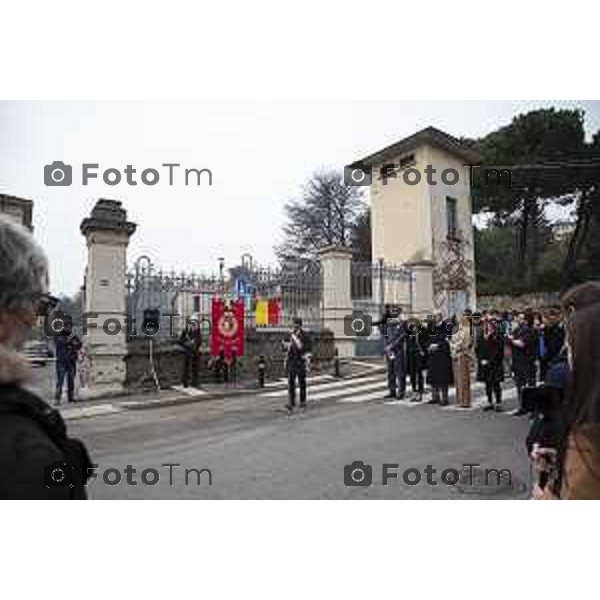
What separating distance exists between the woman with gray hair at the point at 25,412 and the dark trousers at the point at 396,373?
7.04 meters

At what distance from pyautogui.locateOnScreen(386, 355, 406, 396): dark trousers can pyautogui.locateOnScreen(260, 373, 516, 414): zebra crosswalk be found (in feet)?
0.49

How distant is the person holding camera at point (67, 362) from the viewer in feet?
22.9

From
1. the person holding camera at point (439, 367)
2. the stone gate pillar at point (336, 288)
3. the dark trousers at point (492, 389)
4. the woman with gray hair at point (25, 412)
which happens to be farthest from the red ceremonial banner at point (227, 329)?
the woman with gray hair at point (25, 412)

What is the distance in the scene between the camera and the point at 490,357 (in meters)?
7.21

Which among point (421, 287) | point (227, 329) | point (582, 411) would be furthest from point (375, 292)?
point (582, 411)

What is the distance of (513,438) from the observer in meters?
5.66

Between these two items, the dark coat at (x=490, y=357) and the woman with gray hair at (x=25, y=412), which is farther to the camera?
the dark coat at (x=490, y=357)

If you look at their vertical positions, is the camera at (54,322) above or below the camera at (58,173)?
below

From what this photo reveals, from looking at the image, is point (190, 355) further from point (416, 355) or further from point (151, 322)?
point (416, 355)

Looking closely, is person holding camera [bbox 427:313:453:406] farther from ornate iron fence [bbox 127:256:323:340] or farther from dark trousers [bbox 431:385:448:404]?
ornate iron fence [bbox 127:256:323:340]

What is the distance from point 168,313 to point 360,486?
5.63 meters

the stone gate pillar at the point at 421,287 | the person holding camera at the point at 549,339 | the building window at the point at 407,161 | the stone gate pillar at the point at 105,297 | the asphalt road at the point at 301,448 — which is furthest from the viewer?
the stone gate pillar at the point at 421,287

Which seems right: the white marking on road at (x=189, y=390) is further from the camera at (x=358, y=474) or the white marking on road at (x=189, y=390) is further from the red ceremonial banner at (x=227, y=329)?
the camera at (x=358, y=474)

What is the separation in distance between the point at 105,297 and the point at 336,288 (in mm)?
4640
